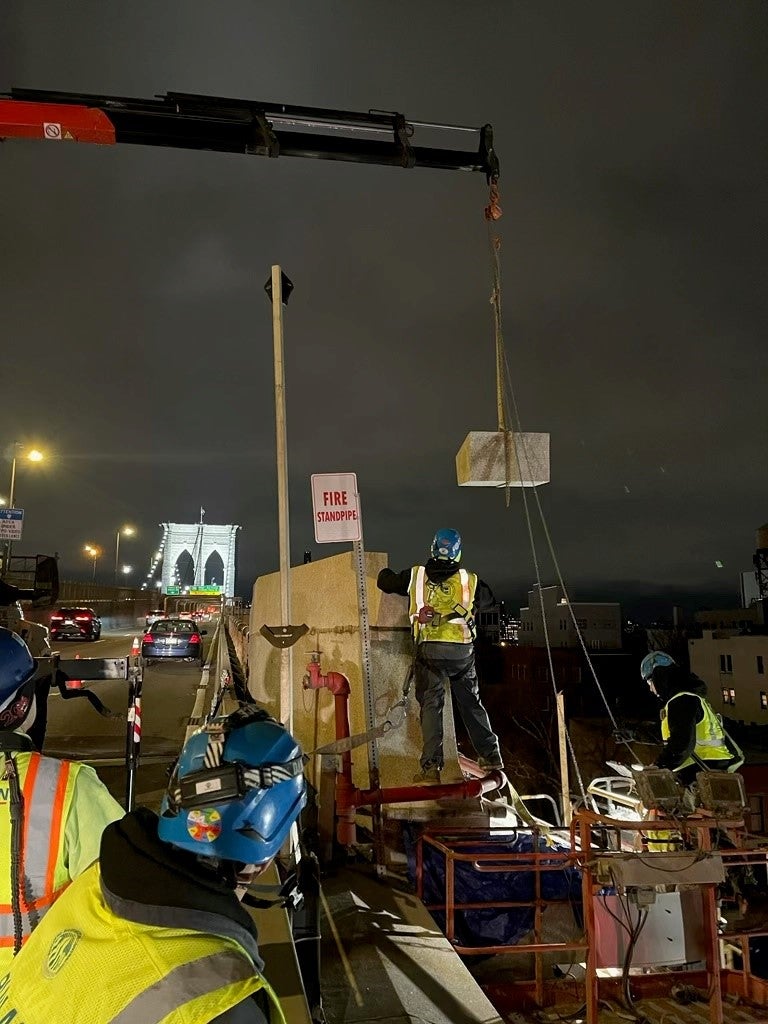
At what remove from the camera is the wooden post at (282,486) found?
5141mm

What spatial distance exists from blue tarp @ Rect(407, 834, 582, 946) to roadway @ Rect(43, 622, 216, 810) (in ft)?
9.70

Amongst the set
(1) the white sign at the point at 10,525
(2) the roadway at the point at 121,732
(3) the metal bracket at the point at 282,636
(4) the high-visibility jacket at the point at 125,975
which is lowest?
(2) the roadway at the point at 121,732

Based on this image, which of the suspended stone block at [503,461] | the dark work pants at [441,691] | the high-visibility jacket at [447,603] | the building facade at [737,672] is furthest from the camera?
the building facade at [737,672]

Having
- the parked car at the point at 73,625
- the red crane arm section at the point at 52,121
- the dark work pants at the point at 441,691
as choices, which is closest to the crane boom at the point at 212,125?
the red crane arm section at the point at 52,121

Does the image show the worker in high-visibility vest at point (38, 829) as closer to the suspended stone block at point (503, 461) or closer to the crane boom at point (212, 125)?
the suspended stone block at point (503, 461)

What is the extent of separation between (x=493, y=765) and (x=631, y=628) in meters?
Answer: 99.3

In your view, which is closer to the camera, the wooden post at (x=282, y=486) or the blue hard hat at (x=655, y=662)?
the wooden post at (x=282, y=486)

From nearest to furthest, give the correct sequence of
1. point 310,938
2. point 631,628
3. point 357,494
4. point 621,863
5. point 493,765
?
point 310,938, point 621,863, point 357,494, point 493,765, point 631,628

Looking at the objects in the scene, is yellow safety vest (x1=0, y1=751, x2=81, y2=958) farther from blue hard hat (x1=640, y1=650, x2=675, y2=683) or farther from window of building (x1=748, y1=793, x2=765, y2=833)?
blue hard hat (x1=640, y1=650, x2=675, y2=683)

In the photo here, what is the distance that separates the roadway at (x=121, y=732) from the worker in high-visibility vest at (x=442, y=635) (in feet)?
9.60

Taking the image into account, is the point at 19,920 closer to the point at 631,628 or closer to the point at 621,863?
the point at 621,863

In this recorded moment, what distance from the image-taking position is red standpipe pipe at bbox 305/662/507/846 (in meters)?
5.94

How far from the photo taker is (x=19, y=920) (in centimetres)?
223

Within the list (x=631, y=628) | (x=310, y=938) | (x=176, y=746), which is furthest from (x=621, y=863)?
(x=631, y=628)
